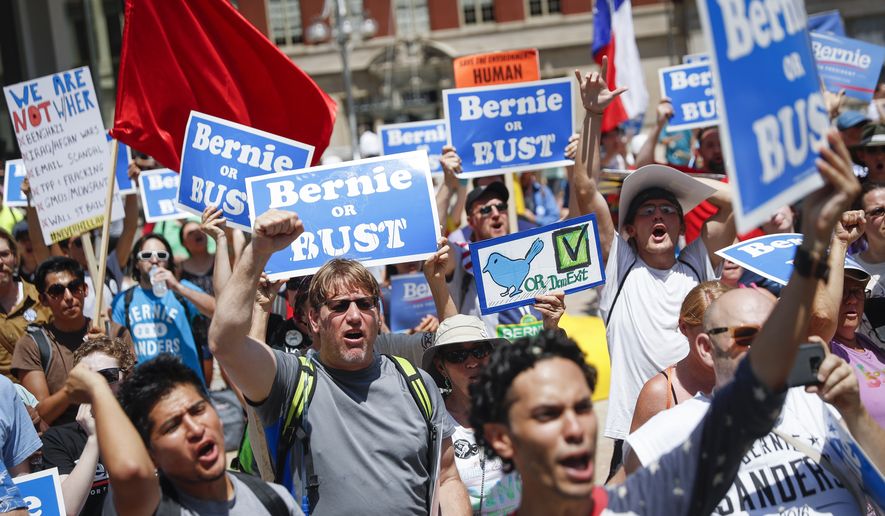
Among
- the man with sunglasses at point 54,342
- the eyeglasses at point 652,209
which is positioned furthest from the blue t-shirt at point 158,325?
the eyeglasses at point 652,209

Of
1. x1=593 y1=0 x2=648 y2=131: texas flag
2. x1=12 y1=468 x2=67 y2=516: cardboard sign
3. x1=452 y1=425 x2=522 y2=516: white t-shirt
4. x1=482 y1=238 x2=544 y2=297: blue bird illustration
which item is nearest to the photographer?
x1=12 y1=468 x2=67 y2=516: cardboard sign

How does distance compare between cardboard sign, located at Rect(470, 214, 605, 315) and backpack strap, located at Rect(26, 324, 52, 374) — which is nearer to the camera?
cardboard sign, located at Rect(470, 214, 605, 315)

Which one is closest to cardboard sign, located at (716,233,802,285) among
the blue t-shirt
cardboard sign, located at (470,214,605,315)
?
cardboard sign, located at (470,214,605,315)

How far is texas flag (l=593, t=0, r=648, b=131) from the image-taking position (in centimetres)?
1130

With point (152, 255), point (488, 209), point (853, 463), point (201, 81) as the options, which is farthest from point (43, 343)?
point (853, 463)

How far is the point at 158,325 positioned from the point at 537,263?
9.37ft

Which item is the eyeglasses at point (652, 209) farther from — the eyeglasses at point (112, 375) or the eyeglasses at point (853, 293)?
the eyeglasses at point (112, 375)

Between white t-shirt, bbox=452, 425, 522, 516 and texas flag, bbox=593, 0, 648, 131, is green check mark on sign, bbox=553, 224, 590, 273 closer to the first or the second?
white t-shirt, bbox=452, 425, 522, 516

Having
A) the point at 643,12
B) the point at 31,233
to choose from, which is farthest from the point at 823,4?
the point at 31,233

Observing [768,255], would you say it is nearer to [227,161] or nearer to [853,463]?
[853,463]

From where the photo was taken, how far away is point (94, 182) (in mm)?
6941

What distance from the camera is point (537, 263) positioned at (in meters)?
5.30

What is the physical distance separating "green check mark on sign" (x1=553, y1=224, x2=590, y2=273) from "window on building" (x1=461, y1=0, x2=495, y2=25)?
3610 cm

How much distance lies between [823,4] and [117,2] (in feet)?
A: 77.7
